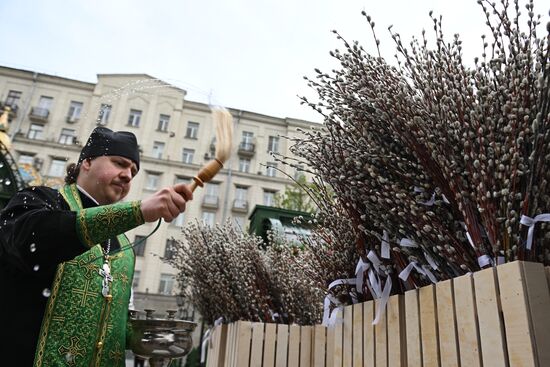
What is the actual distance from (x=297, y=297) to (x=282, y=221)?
3.54 meters

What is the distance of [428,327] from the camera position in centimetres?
135

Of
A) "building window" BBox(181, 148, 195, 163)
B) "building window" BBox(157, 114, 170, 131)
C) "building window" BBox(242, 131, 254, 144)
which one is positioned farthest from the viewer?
"building window" BBox(242, 131, 254, 144)

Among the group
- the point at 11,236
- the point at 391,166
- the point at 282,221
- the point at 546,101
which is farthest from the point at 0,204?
the point at 546,101

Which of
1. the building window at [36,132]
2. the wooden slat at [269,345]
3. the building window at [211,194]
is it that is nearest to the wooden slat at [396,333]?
the wooden slat at [269,345]

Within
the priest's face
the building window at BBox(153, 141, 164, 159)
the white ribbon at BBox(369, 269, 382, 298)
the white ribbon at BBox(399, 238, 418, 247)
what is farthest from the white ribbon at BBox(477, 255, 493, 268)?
the building window at BBox(153, 141, 164, 159)

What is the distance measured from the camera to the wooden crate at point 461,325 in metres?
1.05

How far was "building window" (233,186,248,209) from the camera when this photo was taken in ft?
86.5

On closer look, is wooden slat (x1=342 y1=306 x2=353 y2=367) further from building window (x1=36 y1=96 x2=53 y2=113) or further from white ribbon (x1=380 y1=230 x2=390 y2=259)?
Answer: building window (x1=36 y1=96 x2=53 y2=113)

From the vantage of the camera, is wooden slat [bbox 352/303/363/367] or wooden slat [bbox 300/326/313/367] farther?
wooden slat [bbox 300/326/313/367]

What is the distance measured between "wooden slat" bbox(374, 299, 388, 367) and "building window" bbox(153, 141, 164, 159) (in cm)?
2419

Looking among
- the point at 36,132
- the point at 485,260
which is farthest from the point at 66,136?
the point at 485,260

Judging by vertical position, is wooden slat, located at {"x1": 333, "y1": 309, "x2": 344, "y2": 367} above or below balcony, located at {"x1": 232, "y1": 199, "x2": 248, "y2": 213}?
below

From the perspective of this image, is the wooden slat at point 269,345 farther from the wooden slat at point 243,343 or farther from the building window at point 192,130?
the building window at point 192,130

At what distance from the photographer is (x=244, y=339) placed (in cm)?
312
